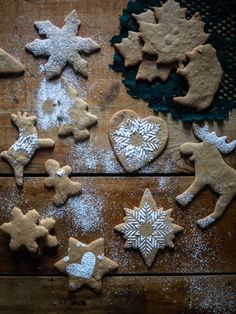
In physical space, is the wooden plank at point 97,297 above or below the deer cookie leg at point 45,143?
below

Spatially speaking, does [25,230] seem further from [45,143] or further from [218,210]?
[218,210]

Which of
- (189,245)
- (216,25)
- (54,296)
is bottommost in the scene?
(54,296)

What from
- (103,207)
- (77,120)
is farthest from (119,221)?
(77,120)

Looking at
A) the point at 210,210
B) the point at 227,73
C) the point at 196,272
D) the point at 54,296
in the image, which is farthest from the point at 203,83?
the point at 54,296

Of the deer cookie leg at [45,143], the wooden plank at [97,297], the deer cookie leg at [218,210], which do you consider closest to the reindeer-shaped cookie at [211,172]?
the deer cookie leg at [218,210]

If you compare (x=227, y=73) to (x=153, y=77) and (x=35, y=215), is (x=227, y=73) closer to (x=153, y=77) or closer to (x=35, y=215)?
(x=153, y=77)

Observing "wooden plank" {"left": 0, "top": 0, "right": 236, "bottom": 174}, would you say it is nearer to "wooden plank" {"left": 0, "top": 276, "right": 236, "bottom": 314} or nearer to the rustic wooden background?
the rustic wooden background

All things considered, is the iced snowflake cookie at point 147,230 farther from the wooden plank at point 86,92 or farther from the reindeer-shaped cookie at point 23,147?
the reindeer-shaped cookie at point 23,147
